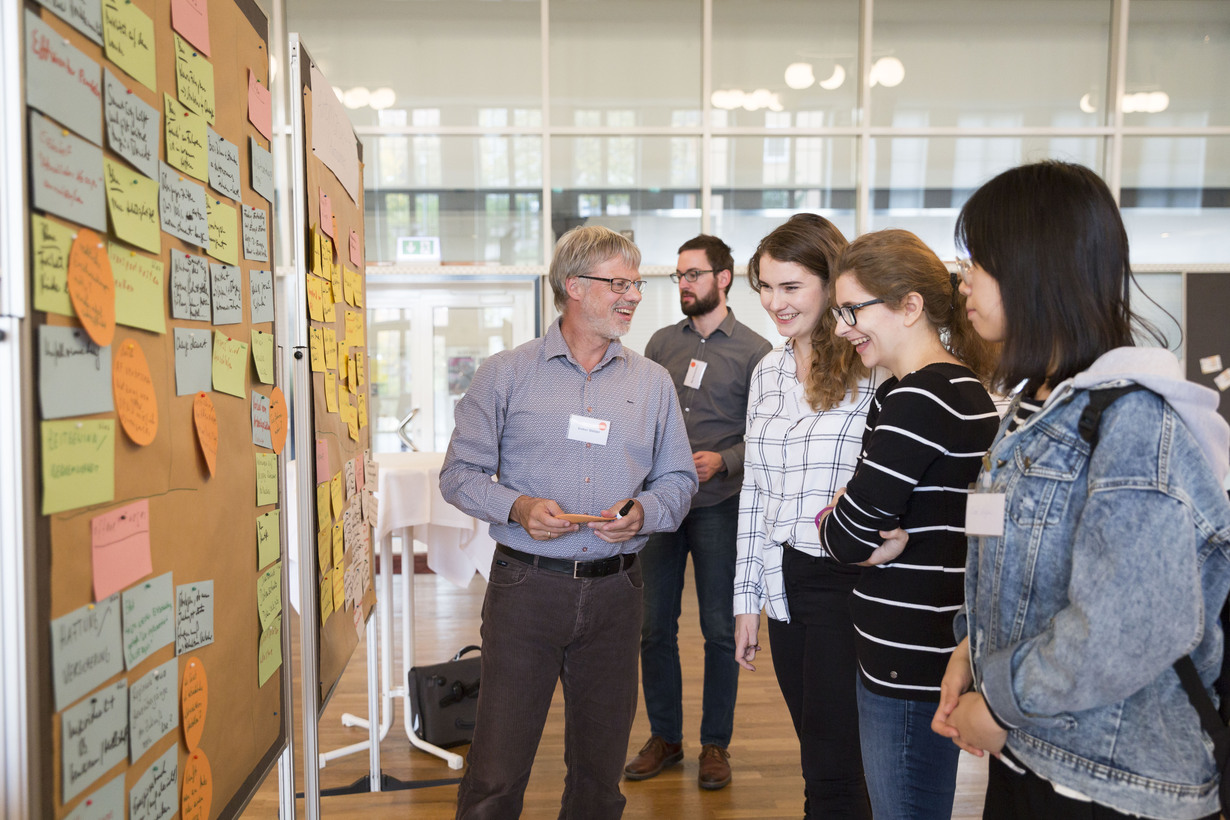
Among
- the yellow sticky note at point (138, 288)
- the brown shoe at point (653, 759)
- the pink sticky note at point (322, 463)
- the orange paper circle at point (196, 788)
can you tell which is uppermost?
the yellow sticky note at point (138, 288)

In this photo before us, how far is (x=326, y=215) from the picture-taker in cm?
176

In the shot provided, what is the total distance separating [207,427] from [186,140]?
0.36 m

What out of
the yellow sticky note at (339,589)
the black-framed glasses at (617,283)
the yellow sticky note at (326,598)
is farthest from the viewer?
the black-framed glasses at (617,283)

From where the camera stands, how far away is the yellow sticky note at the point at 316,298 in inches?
63.3

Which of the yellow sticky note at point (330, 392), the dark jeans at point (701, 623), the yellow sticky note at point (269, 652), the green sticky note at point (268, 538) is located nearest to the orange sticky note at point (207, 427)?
the green sticky note at point (268, 538)

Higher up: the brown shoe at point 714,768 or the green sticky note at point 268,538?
the green sticky note at point 268,538

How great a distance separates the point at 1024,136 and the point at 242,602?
6.84 m

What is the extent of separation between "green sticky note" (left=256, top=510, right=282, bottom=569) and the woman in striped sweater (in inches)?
37.7

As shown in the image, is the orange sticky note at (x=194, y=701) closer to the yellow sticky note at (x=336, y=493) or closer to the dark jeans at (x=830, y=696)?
the yellow sticky note at (x=336, y=493)

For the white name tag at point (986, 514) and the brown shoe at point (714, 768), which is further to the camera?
the brown shoe at point (714, 768)

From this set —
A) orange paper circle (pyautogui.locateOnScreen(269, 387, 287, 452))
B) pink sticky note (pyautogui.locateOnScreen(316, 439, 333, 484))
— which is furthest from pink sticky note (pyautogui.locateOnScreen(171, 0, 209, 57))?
pink sticky note (pyautogui.locateOnScreen(316, 439, 333, 484))

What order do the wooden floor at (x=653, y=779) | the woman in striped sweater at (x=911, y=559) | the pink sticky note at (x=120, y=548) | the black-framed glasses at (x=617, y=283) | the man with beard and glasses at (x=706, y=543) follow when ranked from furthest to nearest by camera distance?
the man with beard and glasses at (x=706, y=543)
the wooden floor at (x=653, y=779)
the black-framed glasses at (x=617, y=283)
the woman in striped sweater at (x=911, y=559)
the pink sticky note at (x=120, y=548)

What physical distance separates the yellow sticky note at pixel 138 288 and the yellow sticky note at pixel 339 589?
982 mm

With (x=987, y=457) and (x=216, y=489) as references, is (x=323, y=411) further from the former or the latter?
(x=987, y=457)
